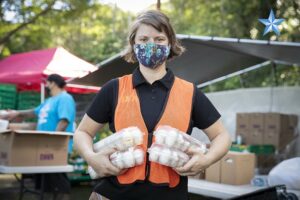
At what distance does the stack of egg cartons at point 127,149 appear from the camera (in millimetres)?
1655

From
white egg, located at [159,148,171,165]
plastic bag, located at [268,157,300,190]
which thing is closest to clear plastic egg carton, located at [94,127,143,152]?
white egg, located at [159,148,171,165]

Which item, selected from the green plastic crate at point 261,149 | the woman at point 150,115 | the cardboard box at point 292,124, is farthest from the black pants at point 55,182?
the woman at point 150,115

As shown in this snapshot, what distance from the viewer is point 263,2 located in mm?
11383

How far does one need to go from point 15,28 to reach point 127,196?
13.4 metres

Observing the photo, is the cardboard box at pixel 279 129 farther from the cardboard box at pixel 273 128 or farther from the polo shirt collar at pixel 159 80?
the polo shirt collar at pixel 159 80

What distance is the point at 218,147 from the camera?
5.80 ft

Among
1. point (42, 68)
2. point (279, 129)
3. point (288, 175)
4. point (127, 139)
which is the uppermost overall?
point (42, 68)

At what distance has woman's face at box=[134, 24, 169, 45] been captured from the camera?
1.82 m

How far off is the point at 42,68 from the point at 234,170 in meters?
4.89

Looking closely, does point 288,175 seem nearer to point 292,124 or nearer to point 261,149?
point 261,149

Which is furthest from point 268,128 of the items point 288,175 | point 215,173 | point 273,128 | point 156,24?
point 156,24

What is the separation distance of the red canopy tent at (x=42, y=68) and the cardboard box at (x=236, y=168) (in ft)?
10.1

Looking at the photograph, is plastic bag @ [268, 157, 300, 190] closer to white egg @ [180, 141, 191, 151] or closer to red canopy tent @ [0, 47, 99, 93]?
white egg @ [180, 141, 191, 151]

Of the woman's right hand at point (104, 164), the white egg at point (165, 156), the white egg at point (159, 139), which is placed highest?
the white egg at point (159, 139)
